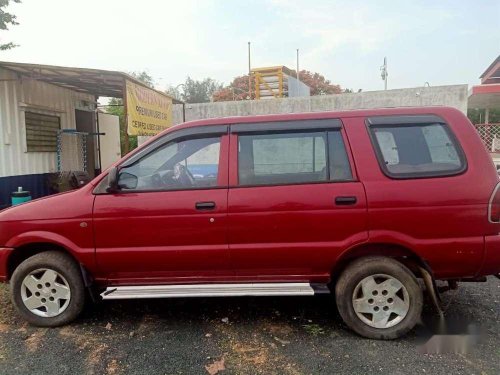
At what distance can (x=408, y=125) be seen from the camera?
3.46 metres

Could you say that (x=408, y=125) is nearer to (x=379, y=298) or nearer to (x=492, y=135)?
(x=379, y=298)

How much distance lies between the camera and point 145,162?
362 centimetres

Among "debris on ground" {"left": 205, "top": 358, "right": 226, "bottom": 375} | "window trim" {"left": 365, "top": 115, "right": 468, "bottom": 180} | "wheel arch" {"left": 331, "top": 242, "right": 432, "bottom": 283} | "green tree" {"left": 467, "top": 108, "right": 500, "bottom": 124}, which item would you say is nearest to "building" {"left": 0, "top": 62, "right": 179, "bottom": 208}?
"window trim" {"left": 365, "top": 115, "right": 468, "bottom": 180}

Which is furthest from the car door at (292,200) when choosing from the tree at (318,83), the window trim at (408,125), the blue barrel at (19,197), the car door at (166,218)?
the tree at (318,83)

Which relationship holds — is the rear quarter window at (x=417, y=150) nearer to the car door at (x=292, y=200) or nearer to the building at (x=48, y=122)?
the car door at (x=292, y=200)

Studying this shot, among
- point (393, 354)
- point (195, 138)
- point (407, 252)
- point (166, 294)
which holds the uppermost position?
point (195, 138)

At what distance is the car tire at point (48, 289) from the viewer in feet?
11.8

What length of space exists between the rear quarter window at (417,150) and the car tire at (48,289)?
2.88m

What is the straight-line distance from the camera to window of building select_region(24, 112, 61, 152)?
8.04 meters

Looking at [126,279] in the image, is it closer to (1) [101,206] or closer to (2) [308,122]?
(1) [101,206]

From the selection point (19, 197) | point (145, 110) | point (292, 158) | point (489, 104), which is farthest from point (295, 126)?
point (489, 104)

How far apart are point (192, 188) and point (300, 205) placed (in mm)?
941

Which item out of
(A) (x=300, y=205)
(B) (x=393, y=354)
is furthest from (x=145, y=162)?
(B) (x=393, y=354)

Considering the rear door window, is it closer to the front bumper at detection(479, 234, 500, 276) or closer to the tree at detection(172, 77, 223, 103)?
the front bumper at detection(479, 234, 500, 276)
